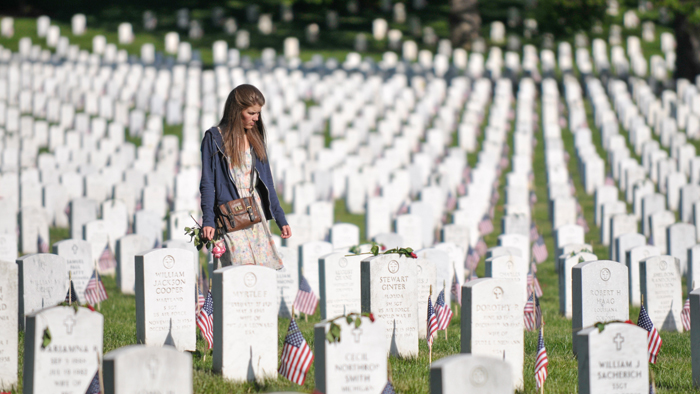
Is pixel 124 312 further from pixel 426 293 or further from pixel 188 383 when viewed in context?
pixel 188 383

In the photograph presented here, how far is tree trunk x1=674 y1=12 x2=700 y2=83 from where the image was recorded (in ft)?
98.9

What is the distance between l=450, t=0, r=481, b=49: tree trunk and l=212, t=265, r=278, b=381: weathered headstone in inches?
1353

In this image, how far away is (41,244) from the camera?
11.9 metres

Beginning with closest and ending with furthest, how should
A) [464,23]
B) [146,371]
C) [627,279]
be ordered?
[146,371], [627,279], [464,23]

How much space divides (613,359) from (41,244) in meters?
8.81

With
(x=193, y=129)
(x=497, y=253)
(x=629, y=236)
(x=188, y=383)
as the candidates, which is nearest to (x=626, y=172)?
(x=629, y=236)

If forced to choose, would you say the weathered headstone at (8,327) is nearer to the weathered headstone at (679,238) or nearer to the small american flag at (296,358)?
the small american flag at (296,358)

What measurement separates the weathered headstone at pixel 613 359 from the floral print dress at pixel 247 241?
2.37 meters

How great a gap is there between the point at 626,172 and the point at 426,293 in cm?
1175

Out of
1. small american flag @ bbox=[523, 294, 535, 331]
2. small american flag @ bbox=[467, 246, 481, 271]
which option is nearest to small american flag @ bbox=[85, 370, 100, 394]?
small american flag @ bbox=[523, 294, 535, 331]

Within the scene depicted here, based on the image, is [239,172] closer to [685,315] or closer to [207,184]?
[207,184]

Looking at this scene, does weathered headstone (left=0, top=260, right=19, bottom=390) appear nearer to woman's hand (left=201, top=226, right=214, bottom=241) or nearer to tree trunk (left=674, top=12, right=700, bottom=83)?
woman's hand (left=201, top=226, right=214, bottom=241)

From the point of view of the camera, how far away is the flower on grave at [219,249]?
628 centimetres

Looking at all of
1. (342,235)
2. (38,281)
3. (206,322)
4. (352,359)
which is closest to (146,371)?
(352,359)
